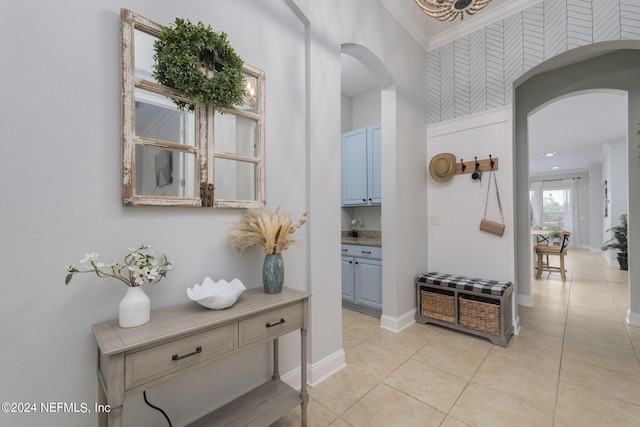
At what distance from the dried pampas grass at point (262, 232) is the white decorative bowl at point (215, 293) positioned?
0.23 metres

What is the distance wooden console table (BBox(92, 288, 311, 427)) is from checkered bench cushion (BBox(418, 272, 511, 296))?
1953 millimetres

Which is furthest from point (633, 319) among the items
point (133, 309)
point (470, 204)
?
point (133, 309)

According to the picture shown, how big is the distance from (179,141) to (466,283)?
2832 mm

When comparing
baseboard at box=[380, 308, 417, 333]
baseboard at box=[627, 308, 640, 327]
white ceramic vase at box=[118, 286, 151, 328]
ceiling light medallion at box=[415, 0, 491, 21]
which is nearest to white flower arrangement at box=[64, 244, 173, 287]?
white ceramic vase at box=[118, 286, 151, 328]

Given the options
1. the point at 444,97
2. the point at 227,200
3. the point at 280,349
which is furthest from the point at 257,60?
the point at 444,97

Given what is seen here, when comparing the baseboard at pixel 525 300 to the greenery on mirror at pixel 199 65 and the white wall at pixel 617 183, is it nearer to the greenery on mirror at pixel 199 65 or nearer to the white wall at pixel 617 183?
the greenery on mirror at pixel 199 65

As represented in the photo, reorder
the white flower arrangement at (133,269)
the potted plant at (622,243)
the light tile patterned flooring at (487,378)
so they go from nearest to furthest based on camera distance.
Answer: the white flower arrangement at (133,269) → the light tile patterned flooring at (487,378) → the potted plant at (622,243)

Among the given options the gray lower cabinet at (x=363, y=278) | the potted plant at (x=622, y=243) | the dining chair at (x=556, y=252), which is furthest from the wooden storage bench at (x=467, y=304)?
the potted plant at (x=622, y=243)

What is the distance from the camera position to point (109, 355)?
0.87m

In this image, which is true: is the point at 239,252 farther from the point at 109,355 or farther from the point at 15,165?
the point at 15,165

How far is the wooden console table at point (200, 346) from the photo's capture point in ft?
3.03

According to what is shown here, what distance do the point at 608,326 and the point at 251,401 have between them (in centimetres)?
378

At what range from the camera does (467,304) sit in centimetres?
271

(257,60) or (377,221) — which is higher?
(257,60)
